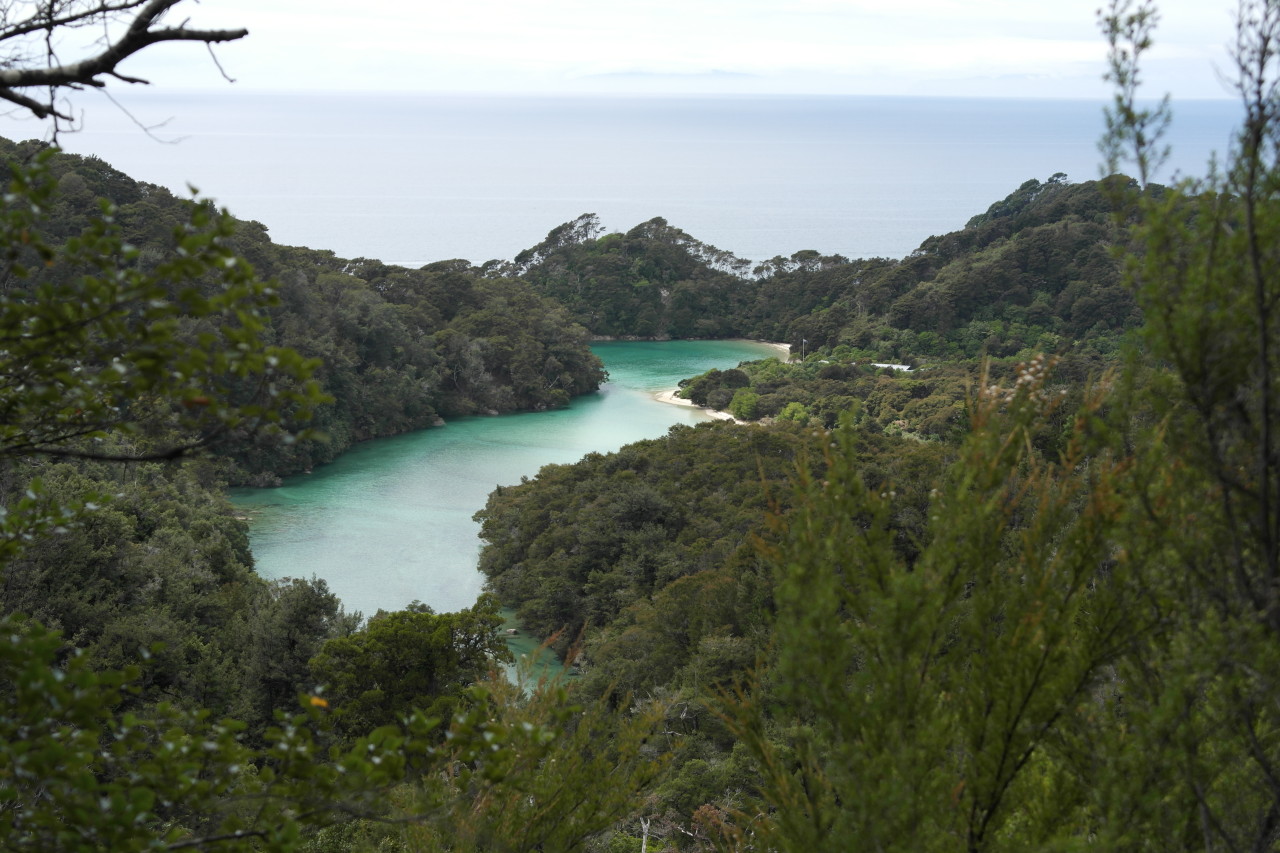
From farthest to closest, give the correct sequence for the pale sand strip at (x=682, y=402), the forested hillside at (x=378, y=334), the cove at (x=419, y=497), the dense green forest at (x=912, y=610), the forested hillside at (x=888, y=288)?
the forested hillside at (x=888, y=288) < the pale sand strip at (x=682, y=402) < the forested hillside at (x=378, y=334) < the cove at (x=419, y=497) < the dense green forest at (x=912, y=610)

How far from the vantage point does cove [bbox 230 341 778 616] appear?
55.8ft

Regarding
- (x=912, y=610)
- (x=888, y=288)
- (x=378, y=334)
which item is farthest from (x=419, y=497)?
(x=888, y=288)

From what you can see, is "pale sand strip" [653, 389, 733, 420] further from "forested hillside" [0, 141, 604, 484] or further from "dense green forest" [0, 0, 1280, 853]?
"dense green forest" [0, 0, 1280, 853]

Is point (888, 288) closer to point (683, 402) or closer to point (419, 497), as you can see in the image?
point (683, 402)

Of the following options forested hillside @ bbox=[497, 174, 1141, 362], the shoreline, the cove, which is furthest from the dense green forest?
the shoreline

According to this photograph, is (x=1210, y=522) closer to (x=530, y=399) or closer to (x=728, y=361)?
(x=530, y=399)

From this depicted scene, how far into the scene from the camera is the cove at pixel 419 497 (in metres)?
17.0

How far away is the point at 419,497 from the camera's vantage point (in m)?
22.0

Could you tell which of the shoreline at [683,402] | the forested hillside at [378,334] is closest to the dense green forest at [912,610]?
the forested hillside at [378,334]

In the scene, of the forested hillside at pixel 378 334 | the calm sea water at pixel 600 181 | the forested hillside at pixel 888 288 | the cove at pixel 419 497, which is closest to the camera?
the cove at pixel 419 497

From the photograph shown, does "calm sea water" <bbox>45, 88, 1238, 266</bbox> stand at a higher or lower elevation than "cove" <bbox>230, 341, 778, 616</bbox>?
higher

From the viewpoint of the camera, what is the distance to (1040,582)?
8.70 feet

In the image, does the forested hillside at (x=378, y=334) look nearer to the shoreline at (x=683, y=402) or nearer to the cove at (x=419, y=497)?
the cove at (x=419, y=497)

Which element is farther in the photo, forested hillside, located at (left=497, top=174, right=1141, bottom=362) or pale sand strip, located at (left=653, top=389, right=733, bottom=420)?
forested hillside, located at (left=497, top=174, right=1141, bottom=362)
